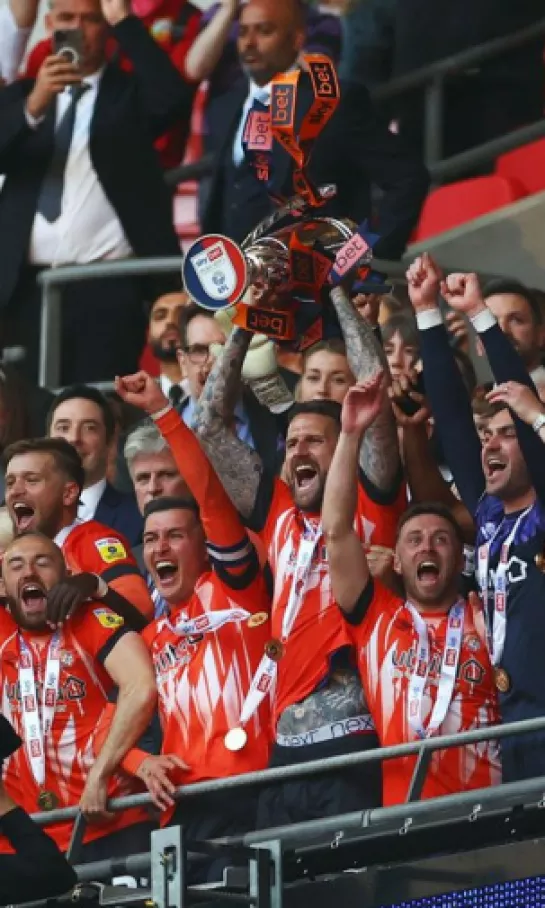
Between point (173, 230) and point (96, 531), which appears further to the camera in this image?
point (173, 230)

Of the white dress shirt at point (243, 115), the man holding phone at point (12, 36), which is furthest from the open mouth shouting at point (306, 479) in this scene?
the man holding phone at point (12, 36)

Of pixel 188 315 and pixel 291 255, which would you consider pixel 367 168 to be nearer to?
pixel 188 315

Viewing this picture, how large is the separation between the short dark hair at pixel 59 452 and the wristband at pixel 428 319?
1.46 m

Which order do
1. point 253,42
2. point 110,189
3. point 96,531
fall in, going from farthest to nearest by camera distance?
point 110,189, point 253,42, point 96,531

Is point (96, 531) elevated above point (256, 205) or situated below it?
below

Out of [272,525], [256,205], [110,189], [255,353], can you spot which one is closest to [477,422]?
[272,525]

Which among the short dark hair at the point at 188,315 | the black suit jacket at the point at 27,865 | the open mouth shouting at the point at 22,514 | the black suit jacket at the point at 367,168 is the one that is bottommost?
the black suit jacket at the point at 27,865

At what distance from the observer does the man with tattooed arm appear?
26.8 feet

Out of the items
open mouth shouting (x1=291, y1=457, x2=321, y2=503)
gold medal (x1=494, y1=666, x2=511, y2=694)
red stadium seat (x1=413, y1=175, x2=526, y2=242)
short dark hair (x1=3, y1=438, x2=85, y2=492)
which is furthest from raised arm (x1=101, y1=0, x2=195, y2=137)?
gold medal (x1=494, y1=666, x2=511, y2=694)

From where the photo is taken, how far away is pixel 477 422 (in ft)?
28.5

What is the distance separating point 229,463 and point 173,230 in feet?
11.0

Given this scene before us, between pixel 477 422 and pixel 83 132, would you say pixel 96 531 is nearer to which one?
pixel 477 422

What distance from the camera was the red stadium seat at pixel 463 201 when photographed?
485 inches

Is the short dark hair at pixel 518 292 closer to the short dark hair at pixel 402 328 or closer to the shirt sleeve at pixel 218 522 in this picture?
the short dark hair at pixel 402 328
